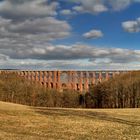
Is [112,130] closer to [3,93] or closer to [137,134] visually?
[137,134]

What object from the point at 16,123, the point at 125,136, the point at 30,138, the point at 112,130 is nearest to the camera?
the point at 30,138

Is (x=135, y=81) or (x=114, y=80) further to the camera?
(x=114, y=80)

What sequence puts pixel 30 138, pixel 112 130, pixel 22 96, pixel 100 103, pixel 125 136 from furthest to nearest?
pixel 22 96
pixel 100 103
pixel 112 130
pixel 125 136
pixel 30 138

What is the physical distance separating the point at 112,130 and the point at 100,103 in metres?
93.0

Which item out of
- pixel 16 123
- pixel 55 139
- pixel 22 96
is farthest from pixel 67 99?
pixel 55 139

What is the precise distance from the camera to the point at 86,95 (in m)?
128

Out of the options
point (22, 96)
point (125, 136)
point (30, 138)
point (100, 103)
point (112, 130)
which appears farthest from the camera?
point (22, 96)

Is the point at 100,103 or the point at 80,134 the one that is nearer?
the point at 80,134

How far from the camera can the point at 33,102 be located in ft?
403

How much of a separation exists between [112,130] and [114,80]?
103262 millimetres

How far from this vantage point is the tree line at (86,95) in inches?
4557

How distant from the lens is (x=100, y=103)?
118000 mm

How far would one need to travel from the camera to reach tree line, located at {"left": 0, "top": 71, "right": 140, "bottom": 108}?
115750 mm

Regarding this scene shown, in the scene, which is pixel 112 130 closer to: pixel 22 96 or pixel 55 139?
pixel 55 139
